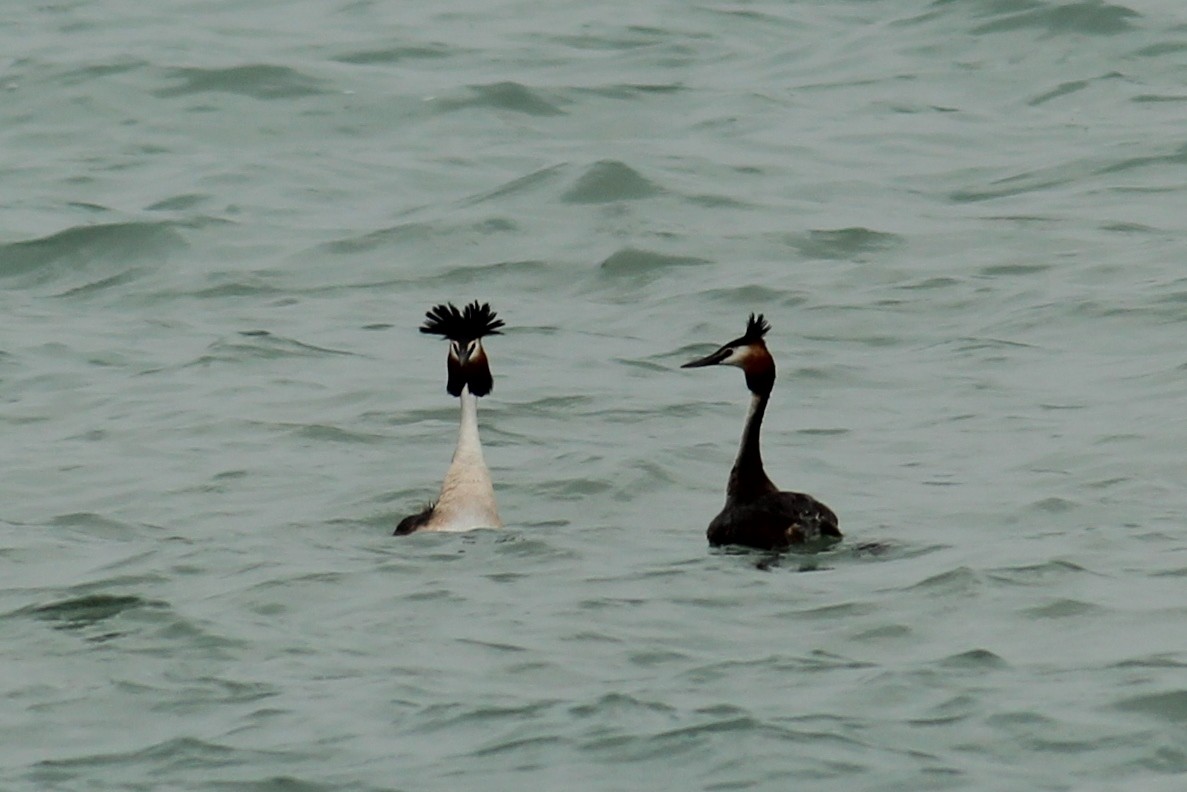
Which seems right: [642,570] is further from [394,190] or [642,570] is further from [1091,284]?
[394,190]

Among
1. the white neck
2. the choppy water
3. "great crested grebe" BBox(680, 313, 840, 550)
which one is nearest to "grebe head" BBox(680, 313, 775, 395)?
"great crested grebe" BBox(680, 313, 840, 550)

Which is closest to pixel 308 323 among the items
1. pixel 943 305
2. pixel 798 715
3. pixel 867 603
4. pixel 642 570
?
pixel 943 305

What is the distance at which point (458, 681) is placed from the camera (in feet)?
31.9

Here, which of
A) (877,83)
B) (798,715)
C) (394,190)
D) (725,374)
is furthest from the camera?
(877,83)

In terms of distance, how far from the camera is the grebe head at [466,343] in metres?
13.1

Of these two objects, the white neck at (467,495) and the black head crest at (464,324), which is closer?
the white neck at (467,495)

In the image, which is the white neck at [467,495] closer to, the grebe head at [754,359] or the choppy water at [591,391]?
the choppy water at [591,391]

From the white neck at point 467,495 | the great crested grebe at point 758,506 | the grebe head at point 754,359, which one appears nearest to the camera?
the great crested grebe at point 758,506

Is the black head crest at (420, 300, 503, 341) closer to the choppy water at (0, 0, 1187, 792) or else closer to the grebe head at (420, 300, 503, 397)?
the grebe head at (420, 300, 503, 397)

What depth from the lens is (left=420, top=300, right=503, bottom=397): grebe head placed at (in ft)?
42.9

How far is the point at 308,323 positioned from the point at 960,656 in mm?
8811

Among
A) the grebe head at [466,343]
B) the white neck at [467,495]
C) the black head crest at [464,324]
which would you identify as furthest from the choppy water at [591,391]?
the black head crest at [464,324]

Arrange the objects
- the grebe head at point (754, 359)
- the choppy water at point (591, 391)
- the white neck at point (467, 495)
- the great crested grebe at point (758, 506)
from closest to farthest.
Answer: the choppy water at point (591, 391), the great crested grebe at point (758, 506), the white neck at point (467, 495), the grebe head at point (754, 359)

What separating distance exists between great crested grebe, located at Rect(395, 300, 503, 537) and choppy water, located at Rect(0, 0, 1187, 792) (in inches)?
7.2
